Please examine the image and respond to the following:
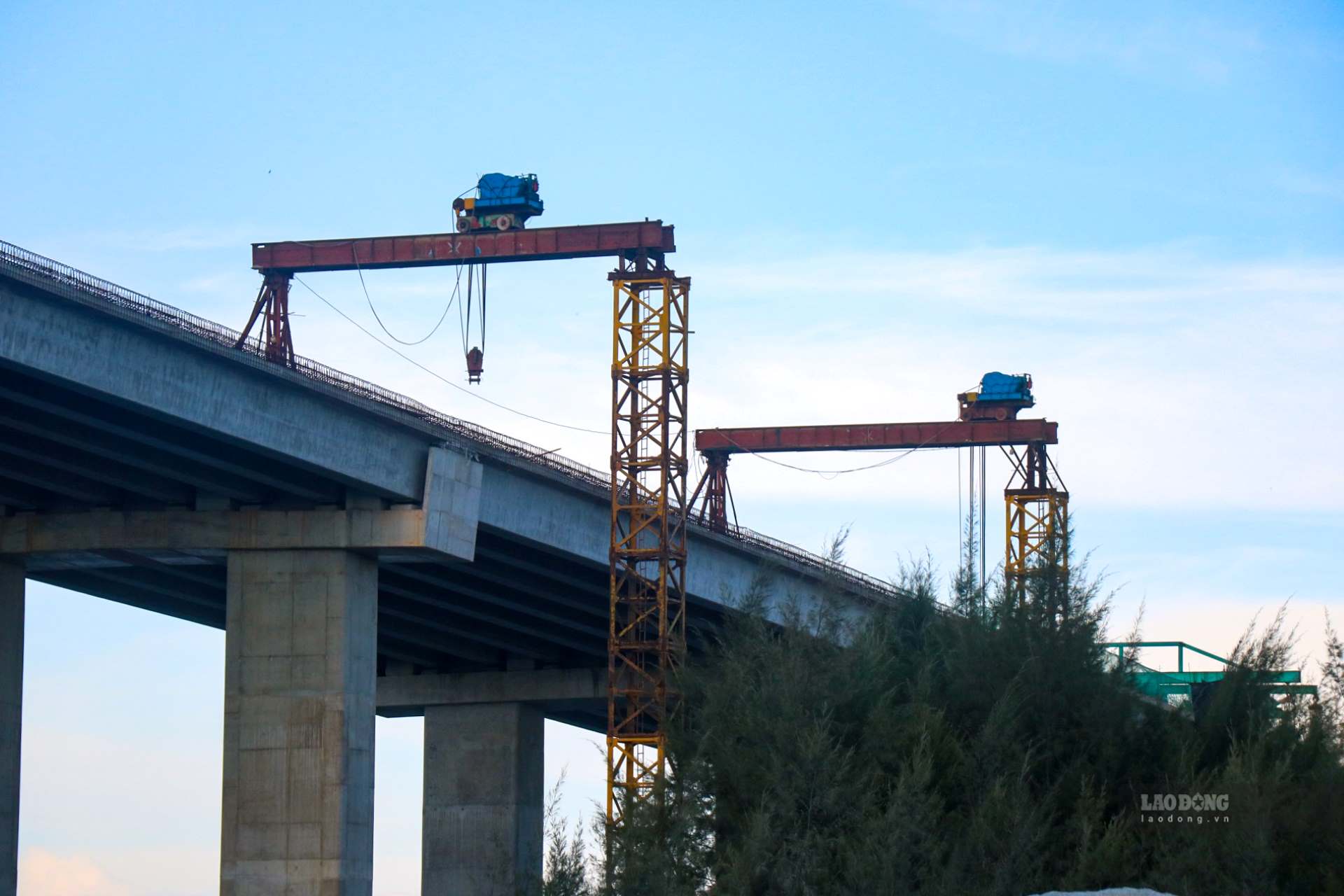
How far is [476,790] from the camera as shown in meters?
78.1

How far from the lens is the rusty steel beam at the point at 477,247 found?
2544 inches

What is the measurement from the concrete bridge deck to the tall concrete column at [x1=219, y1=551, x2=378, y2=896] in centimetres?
6

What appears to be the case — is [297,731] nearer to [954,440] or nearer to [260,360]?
[260,360]

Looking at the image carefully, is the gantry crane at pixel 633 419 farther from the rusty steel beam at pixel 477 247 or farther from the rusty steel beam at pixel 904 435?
the rusty steel beam at pixel 904 435

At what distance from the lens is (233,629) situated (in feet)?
171

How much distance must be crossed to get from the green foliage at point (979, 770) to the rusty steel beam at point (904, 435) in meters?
44.9

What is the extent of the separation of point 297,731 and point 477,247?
19.6m

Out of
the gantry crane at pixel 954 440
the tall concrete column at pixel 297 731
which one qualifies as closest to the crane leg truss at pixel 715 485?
the gantry crane at pixel 954 440

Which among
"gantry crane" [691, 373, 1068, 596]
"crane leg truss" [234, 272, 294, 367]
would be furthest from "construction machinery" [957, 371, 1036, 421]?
"crane leg truss" [234, 272, 294, 367]

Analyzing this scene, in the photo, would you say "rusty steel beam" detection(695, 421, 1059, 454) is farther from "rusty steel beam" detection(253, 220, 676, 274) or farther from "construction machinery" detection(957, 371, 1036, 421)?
"rusty steel beam" detection(253, 220, 676, 274)

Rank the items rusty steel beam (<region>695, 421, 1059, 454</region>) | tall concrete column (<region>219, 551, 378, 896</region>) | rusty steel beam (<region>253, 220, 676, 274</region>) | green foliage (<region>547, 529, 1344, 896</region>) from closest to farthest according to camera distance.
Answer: green foliage (<region>547, 529, 1344, 896</region>)
tall concrete column (<region>219, 551, 378, 896</region>)
rusty steel beam (<region>253, 220, 676, 274</region>)
rusty steel beam (<region>695, 421, 1059, 454</region>)

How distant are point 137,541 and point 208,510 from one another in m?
1.99

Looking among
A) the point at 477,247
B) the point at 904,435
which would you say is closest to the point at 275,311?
the point at 477,247

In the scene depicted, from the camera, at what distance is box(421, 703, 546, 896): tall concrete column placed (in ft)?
251
